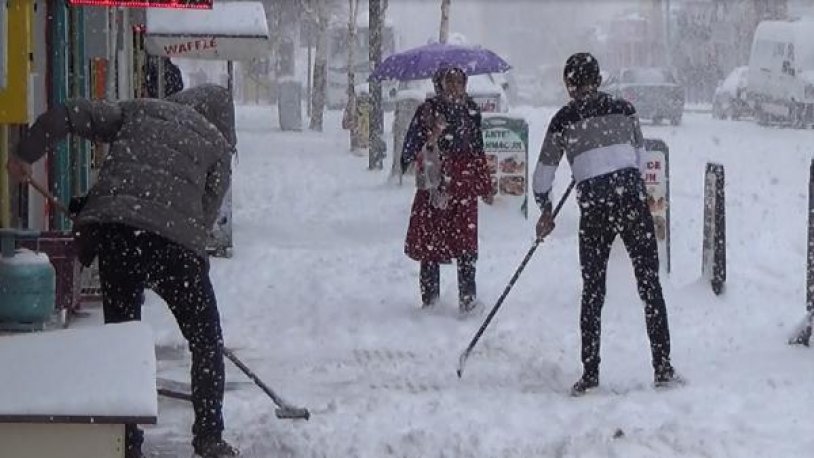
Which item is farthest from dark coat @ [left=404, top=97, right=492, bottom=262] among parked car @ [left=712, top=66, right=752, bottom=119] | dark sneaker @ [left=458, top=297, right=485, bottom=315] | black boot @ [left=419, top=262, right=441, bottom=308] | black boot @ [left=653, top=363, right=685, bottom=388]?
parked car @ [left=712, top=66, right=752, bottom=119]

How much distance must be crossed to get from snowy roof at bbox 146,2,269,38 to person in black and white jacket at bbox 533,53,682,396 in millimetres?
5666

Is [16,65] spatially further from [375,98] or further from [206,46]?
[375,98]

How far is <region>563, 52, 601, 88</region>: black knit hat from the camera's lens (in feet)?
24.8

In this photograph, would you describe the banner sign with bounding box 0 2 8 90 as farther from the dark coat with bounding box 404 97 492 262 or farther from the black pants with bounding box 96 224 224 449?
the dark coat with bounding box 404 97 492 262

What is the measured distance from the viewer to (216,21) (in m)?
13.2

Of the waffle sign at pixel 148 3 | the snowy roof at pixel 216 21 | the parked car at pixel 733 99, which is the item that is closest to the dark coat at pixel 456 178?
the waffle sign at pixel 148 3

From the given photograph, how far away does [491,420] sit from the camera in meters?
6.97

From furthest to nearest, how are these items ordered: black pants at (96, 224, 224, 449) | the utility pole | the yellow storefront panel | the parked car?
the parked car < the utility pole < the yellow storefront panel < black pants at (96, 224, 224, 449)

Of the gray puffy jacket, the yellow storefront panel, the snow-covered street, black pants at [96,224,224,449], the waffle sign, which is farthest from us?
the waffle sign

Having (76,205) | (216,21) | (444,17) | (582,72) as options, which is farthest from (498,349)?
(444,17)

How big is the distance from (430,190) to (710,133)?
2377 cm

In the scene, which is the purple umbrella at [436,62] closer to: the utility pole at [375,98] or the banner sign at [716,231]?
the banner sign at [716,231]

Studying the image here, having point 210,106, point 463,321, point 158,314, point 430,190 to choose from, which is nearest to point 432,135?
point 430,190

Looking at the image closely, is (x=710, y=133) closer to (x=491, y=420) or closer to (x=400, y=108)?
(x=400, y=108)
